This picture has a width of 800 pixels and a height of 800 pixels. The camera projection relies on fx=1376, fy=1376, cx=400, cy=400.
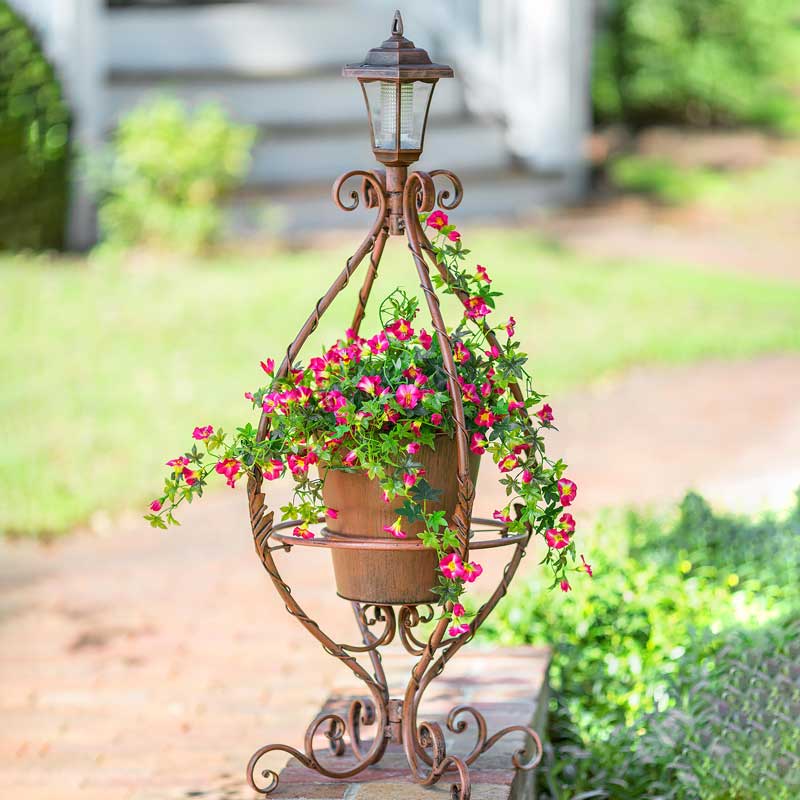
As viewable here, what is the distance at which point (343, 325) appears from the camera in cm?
786

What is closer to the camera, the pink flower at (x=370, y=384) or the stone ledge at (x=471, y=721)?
the pink flower at (x=370, y=384)

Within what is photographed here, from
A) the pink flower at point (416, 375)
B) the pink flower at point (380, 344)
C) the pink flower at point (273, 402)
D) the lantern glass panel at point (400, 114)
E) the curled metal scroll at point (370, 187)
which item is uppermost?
the lantern glass panel at point (400, 114)

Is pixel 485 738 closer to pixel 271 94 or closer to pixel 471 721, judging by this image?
pixel 471 721

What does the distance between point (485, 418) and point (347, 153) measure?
846 centimetres

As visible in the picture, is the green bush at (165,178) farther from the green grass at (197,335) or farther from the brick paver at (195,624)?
the brick paver at (195,624)

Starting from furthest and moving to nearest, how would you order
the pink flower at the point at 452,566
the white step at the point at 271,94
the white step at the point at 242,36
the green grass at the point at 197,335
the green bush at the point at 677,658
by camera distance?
the white step at the point at 242,36 < the white step at the point at 271,94 < the green grass at the point at 197,335 < the green bush at the point at 677,658 < the pink flower at the point at 452,566

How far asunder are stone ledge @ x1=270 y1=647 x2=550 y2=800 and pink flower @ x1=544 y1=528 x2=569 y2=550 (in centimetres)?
49

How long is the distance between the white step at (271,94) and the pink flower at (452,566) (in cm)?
833

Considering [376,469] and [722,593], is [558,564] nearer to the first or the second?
[376,469]

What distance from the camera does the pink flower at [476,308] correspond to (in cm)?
260

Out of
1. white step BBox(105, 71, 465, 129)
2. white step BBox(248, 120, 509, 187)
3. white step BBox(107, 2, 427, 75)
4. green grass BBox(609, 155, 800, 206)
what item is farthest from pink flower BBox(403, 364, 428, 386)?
green grass BBox(609, 155, 800, 206)

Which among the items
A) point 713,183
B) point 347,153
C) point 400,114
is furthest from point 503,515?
point 713,183

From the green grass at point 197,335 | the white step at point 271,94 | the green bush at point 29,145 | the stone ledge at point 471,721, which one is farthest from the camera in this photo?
the white step at point 271,94

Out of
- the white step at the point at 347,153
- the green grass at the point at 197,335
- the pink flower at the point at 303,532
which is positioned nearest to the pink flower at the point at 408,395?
the pink flower at the point at 303,532
